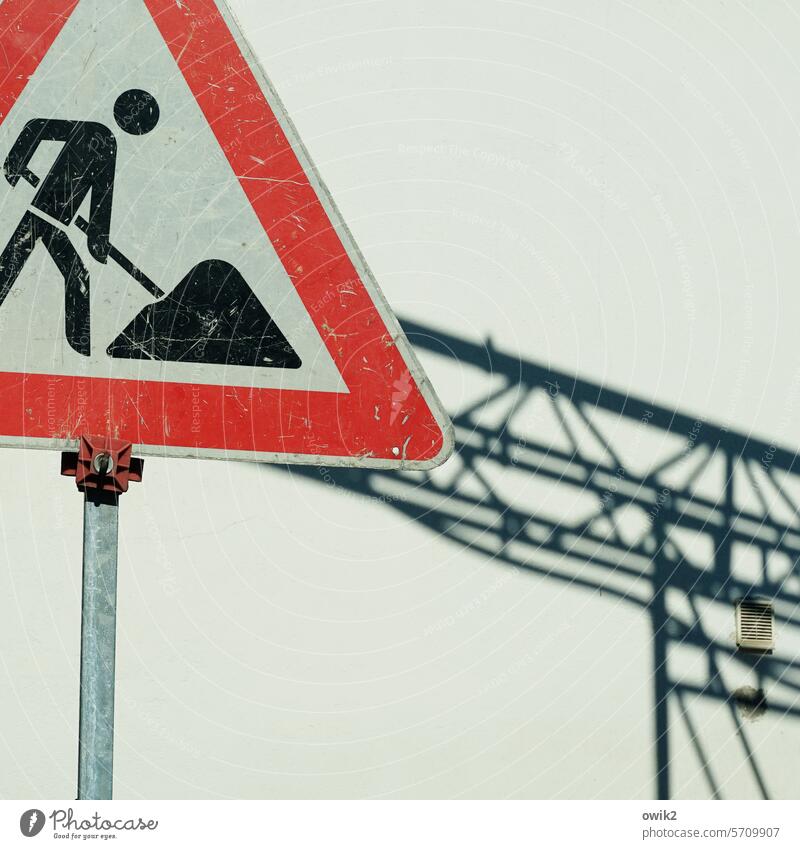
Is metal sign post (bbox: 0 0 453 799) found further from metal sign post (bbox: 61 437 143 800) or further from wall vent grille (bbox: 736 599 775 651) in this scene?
wall vent grille (bbox: 736 599 775 651)

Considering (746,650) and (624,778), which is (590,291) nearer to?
(746,650)

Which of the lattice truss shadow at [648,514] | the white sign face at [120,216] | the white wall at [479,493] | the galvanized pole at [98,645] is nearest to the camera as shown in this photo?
the galvanized pole at [98,645]

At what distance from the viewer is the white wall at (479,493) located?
511cm

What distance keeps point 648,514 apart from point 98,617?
424 centimetres

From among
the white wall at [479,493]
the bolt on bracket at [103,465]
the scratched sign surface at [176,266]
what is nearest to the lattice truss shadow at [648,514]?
the white wall at [479,493]

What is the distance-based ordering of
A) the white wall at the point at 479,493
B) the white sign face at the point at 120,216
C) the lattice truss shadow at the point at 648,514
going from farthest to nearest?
the lattice truss shadow at the point at 648,514
the white wall at the point at 479,493
the white sign face at the point at 120,216

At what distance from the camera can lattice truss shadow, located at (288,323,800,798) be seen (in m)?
5.24

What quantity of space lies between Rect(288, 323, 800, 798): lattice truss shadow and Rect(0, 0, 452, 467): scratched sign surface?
3611 millimetres

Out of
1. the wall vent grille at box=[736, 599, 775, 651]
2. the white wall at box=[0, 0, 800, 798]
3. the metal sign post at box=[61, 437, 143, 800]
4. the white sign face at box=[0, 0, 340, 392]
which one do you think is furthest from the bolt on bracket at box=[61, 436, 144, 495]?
the wall vent grille at box=[736, 599, 775, 651]

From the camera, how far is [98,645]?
4.49 ft

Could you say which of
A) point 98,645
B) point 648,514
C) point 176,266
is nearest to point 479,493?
point 648,514

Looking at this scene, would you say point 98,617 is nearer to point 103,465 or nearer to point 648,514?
point 103,465

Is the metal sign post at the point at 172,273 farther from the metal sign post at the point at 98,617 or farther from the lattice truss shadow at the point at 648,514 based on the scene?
the lattice truss shadow at the point at 648,514

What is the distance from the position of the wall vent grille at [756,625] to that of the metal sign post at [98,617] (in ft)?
14.6
